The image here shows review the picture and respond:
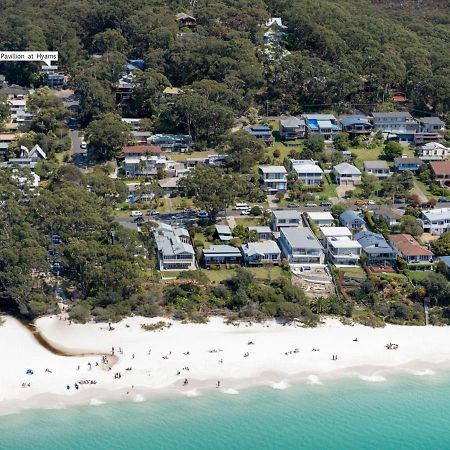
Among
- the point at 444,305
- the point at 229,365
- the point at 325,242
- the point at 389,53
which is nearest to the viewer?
the point at 229,365

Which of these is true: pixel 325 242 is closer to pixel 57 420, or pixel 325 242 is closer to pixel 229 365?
pixel 229 365

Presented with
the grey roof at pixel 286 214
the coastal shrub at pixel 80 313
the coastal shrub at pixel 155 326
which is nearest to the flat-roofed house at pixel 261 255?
the grey roof at pixel 286 214

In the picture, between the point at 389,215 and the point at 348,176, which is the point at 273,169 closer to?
the point at 348,176

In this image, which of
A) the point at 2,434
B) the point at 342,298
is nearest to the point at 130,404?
the point at 2,434

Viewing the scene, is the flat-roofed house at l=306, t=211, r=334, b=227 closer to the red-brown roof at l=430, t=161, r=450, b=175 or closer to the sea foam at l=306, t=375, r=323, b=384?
the red-brown roof at l=430, t=161, r=450, b=175

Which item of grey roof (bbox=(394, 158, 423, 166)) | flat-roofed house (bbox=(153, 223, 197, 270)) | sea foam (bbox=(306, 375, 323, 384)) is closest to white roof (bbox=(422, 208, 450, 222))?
grey roof (bbox=(394, 158, 423, 166))

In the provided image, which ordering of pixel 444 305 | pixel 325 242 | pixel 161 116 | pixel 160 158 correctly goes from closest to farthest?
pixel 444 305
pixel 325 242
pixel 160 158
pixel 161 116

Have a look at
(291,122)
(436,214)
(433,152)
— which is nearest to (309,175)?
(291,122)

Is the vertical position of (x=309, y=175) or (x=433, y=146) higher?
(x=433, y=146)
